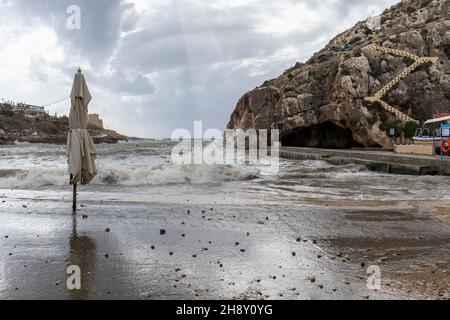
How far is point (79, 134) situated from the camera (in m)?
7.49

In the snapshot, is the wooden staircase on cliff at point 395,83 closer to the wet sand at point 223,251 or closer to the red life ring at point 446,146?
the red life ring at point 446,146

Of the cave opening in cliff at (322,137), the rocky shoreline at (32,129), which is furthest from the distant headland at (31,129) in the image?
the cave opening in cliff at (322,137)

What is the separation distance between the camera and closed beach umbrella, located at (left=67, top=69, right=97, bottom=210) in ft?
24.4

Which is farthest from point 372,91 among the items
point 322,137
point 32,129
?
point 32,129

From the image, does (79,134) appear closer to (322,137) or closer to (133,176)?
(133,176)

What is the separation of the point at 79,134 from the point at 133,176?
9.17m

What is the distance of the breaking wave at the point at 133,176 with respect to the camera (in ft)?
49.2

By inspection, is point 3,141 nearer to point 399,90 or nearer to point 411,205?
point 399,90

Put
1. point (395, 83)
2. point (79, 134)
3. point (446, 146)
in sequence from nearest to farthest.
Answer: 1. point (79, 134)
2. point (446, 146)
3. point (395, 83)

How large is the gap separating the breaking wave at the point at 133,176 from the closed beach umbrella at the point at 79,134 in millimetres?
7676

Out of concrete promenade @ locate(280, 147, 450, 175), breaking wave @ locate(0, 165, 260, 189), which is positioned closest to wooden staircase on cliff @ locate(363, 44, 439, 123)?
concrete promenade @ locate(280, 147, 450, 175)

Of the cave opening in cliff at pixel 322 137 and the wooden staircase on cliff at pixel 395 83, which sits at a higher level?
the wooden staircase on cliff at pixel 395 83

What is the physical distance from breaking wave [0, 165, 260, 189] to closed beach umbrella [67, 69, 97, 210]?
25.2ft

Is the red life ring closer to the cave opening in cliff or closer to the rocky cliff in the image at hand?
the rocky cliff
